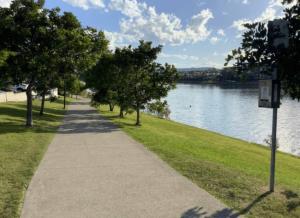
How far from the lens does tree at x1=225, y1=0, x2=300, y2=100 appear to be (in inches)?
209

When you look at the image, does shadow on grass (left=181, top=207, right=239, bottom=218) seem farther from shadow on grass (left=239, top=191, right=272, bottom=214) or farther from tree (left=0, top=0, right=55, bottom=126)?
tree (left=0, top=0, right=55, bottom=126)

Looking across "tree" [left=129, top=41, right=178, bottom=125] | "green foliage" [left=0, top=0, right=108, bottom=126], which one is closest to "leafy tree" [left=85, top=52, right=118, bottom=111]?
"tree" [left=129, top=41, right=178, bottom=125]

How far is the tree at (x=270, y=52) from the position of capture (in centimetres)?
532

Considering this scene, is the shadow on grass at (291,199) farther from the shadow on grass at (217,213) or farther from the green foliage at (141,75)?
the green foliage at (141,75)

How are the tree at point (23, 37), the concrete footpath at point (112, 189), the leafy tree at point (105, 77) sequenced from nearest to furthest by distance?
the concrete footpath at point (112, 189)
the tree at point (23, 37)
the leafy tree at point (105, 77)

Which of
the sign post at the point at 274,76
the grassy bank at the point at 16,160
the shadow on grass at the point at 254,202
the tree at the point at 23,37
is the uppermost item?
the tree at the point at 23,37

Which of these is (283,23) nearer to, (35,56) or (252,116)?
(35,56)

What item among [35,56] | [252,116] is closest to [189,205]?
[35,56]

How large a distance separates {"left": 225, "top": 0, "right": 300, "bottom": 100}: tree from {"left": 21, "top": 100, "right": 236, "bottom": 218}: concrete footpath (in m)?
2.24

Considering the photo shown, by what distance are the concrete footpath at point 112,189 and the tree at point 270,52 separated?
2.24 meters

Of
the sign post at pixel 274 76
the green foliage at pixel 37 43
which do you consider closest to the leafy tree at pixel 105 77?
the green foliage at pixel 37 43

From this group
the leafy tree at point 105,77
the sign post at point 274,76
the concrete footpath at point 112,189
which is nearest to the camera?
the sign post at point 274,76

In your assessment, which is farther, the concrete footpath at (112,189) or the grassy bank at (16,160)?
the grassy bank at (16,160)

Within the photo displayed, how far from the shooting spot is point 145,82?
2466cm
